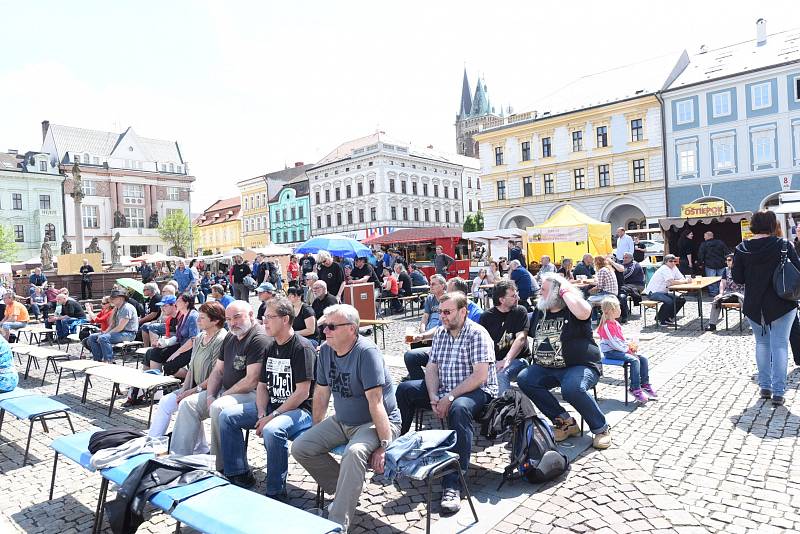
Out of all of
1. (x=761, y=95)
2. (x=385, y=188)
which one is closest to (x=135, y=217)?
(x=385, y=188)

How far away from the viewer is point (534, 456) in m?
4.29

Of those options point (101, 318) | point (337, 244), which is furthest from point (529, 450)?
point (337, 244)

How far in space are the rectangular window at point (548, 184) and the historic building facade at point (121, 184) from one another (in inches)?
1676

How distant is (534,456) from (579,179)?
38.6 metres

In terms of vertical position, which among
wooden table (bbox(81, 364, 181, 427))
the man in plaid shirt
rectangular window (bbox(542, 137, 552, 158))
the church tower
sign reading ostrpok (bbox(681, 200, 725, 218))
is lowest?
wooden table (bbox(81, 364, 181, 427))

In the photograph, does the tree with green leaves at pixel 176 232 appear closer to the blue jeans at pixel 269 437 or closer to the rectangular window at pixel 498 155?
the rectangular window at pixel 498 155

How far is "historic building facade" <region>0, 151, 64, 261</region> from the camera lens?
176ft

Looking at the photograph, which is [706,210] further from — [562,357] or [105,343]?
[105,343]

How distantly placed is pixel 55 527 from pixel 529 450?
11.4ft

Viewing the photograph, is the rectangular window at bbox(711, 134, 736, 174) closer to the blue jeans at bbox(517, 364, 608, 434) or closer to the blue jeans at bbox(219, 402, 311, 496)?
the blue jeans at bbox(517, 364, 608, 434)

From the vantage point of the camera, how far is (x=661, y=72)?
38375 millimetres

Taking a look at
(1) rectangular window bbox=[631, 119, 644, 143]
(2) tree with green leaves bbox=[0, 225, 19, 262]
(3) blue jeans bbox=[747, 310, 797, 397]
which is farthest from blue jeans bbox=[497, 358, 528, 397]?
(2) tree with green leaves bbox=[0, 225, 19, 262]


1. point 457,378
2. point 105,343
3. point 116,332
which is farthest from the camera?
point 116,332

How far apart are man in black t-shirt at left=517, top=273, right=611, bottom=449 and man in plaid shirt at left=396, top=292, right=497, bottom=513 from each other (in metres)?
0.70
